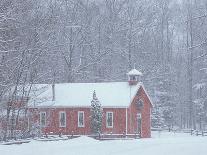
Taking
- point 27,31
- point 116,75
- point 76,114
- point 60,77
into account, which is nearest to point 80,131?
point 76,114

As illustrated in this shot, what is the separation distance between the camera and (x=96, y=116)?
4897 cm

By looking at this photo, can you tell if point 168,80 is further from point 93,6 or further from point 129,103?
point 129,103

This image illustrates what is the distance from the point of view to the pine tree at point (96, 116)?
48.4m

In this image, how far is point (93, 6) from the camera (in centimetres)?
7450

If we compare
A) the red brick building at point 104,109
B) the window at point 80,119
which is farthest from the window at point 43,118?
the window at point 80,119

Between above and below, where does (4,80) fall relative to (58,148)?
above

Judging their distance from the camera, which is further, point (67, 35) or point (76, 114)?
point (67, 35)

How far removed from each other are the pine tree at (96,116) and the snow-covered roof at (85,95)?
2879 mm

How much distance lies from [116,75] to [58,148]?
46.0 meters

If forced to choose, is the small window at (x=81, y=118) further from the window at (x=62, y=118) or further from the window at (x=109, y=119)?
the window at (x=109, y=119)

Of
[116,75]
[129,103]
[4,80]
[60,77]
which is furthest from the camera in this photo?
[116,75]

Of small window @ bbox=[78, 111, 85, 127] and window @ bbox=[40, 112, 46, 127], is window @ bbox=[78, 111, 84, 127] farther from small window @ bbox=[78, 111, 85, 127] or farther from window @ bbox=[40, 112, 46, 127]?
window @ bbox=[40, 112, 46, 127]

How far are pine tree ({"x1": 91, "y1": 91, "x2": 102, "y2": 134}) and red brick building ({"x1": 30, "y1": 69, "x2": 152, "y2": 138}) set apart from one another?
265 centimetres

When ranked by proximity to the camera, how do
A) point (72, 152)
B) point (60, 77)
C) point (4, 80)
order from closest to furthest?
point (72, 152)
point (4, 80)
point (60, 77)
